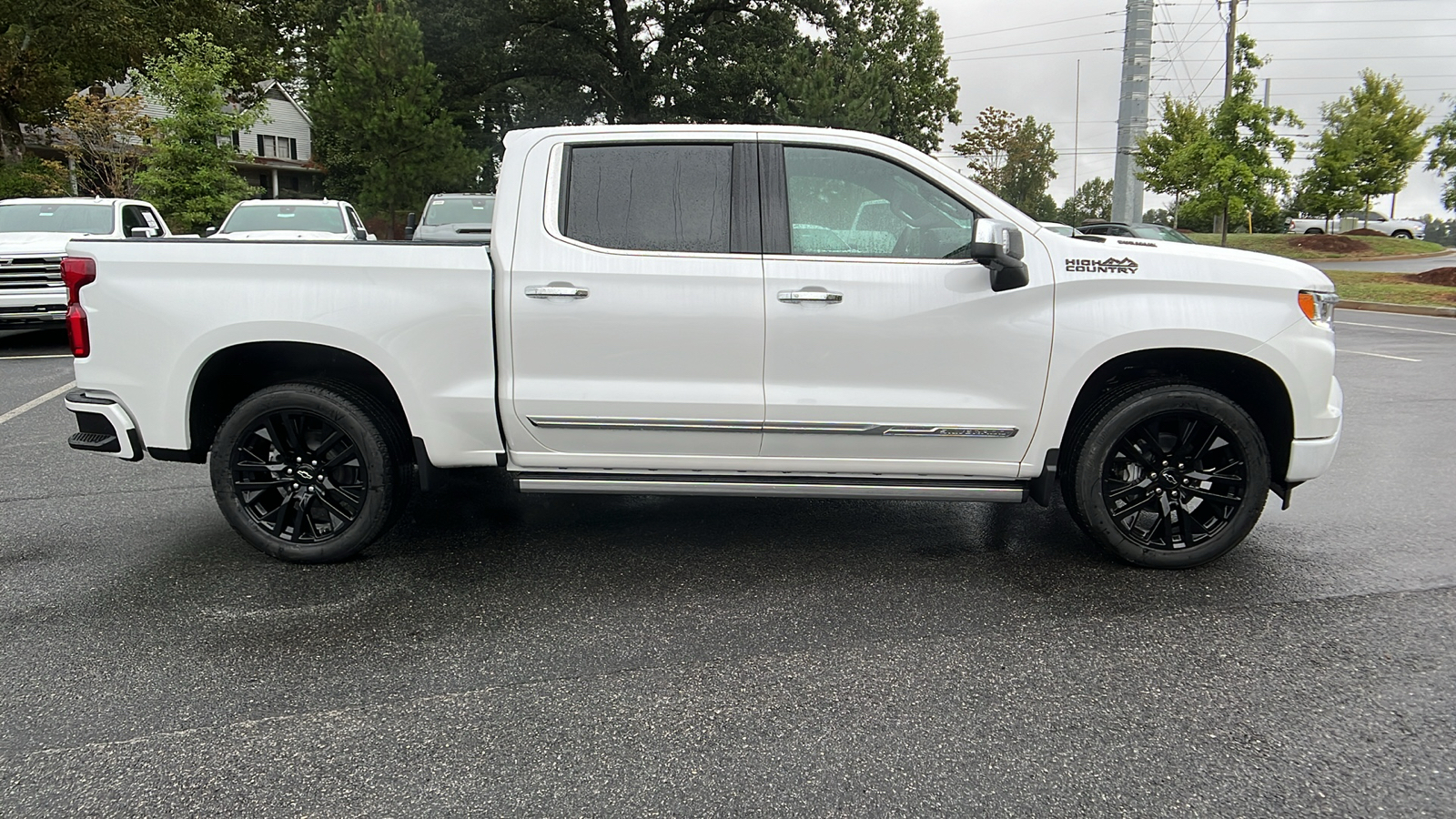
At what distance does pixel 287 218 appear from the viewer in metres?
15.2

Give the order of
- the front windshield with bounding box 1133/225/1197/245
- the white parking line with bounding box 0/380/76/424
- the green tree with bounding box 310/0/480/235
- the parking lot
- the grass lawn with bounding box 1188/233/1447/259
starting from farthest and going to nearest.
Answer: the grass lawn with bounding box 1188/233/1447/259, the green tree with bounding box 310/0/480/235, the front windshield with bounding box 1133/225/1197/245, the white parking line with bounding box 0/380/76/424, the parking lot

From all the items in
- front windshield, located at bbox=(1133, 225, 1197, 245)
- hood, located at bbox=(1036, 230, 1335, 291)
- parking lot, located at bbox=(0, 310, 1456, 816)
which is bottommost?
parking lot, located at bbox=(0, 310, 1456, 816)

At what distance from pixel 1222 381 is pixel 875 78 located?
101 ft

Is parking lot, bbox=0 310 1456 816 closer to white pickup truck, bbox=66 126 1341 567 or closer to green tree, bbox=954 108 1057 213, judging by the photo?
white pickup truck, bbox=66 126 1341 567

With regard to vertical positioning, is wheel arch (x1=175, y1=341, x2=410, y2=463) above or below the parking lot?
above

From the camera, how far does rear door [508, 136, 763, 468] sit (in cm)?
420

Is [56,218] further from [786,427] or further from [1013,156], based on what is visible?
[1013,156]

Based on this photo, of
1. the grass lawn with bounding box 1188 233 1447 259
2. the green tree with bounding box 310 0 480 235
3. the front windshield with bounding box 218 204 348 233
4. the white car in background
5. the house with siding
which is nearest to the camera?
the white car in background

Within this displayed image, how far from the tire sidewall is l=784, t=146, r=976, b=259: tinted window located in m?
2.08

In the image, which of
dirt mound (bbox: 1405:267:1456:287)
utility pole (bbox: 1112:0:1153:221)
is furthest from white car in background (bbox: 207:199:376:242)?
utility pole (bbox: 1112:0:1153:221)

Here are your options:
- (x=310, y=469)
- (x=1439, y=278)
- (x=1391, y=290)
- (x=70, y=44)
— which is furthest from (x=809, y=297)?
(x=70, y=44)

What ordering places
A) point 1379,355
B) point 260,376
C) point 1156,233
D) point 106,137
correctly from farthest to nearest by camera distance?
1. point 106,137
2. point 1156,233
3. point 1379,355
4. point 260,376

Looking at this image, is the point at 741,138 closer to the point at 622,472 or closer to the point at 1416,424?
the point at 622,472

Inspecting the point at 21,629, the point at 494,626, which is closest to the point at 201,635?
the point at 21,629
